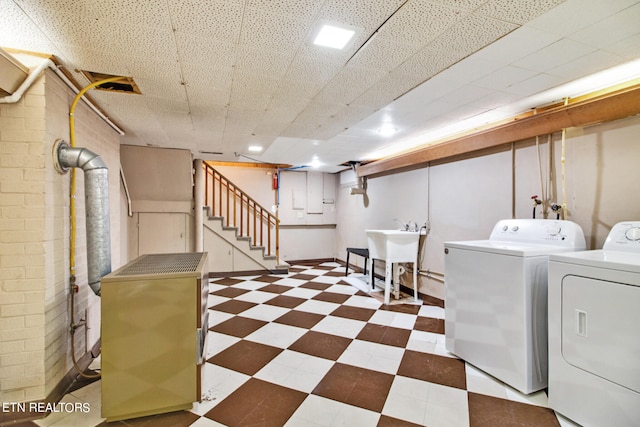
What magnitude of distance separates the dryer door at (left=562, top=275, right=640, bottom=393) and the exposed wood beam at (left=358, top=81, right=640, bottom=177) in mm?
1311

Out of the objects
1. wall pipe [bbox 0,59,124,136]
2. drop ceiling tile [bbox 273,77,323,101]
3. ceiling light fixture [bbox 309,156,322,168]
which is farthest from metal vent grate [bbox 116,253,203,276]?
ceiling light fixture [bbox 309,156,322,168]

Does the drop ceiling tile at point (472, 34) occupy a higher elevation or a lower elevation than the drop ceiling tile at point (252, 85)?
lower

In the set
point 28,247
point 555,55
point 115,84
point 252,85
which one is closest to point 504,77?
point 555,55

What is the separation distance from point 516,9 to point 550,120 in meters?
1.47

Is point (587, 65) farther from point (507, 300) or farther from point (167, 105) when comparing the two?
point (167, 105)

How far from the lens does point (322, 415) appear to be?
166cm

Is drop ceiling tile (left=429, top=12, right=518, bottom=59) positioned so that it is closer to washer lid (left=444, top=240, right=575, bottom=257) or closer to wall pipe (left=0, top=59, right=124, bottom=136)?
washer lid (left=444, top=240, right=575, bottom=257)

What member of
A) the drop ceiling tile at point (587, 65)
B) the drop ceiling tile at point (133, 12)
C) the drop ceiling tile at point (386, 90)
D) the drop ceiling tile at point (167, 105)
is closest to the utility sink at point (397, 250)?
the drop ceiling tile at point (386, 90)

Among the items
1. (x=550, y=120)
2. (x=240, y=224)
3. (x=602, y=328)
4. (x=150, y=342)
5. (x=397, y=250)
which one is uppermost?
(x=550, y=120)

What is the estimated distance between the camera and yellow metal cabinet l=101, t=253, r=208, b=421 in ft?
5.22

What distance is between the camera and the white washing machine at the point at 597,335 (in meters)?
1.39

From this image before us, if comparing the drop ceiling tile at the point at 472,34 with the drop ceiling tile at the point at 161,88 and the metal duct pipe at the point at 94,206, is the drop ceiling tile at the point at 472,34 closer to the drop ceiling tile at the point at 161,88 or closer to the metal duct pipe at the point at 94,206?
the drop ceiling tile at the point at 161,88

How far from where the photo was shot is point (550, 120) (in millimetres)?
2352

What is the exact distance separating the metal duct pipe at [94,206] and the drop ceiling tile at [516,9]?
2531 mm
